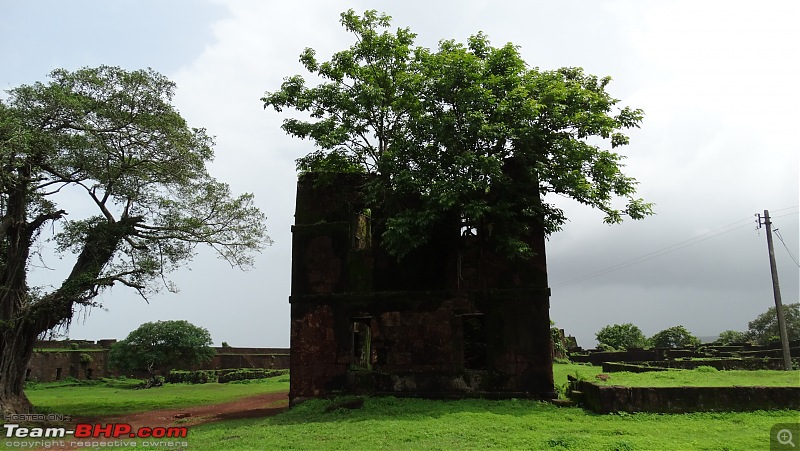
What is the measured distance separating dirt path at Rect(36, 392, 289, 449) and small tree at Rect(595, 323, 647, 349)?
34138mm

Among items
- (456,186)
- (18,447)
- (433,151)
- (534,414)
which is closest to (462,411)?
(534,414)

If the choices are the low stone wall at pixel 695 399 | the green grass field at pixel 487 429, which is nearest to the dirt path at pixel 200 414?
the green grass field at pixel 487 429

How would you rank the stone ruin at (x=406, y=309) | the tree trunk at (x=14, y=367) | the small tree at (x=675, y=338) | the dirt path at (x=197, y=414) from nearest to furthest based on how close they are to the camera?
1. the stone ruin at (x=406, y=309)
2. the dirt path at (x=197, y=414)
3. the tree trunk at (x=14, y=367)
4. the small tree at (x=675, y=338)

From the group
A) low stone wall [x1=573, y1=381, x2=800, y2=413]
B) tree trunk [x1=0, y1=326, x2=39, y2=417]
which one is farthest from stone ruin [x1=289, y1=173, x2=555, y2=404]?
tree trunk [x1=0, y1=326, x2=39, y2=417]

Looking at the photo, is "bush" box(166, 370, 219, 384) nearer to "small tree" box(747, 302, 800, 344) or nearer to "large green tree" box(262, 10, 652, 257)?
"large green tree" box(262, 10, 652, 257)

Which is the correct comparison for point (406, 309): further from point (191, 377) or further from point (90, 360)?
point (90, 360)

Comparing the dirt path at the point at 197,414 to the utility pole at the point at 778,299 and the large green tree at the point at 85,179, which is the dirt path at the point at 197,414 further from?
the utility pole at the point at 778,299

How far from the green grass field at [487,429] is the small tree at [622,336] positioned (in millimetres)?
36082

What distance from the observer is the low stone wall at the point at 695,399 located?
10148 mm

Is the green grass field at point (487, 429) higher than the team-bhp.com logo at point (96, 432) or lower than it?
higher

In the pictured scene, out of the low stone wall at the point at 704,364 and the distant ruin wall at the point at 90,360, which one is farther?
the distant ruin wall at the point at 90,360

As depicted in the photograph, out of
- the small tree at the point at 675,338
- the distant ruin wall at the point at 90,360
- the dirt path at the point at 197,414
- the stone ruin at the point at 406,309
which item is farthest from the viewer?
the small tree at the point at 675,338

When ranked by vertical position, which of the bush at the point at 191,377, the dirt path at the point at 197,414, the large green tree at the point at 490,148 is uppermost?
the large green tree at the point at 490,148

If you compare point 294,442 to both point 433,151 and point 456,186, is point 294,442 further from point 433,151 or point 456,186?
point 433,151
